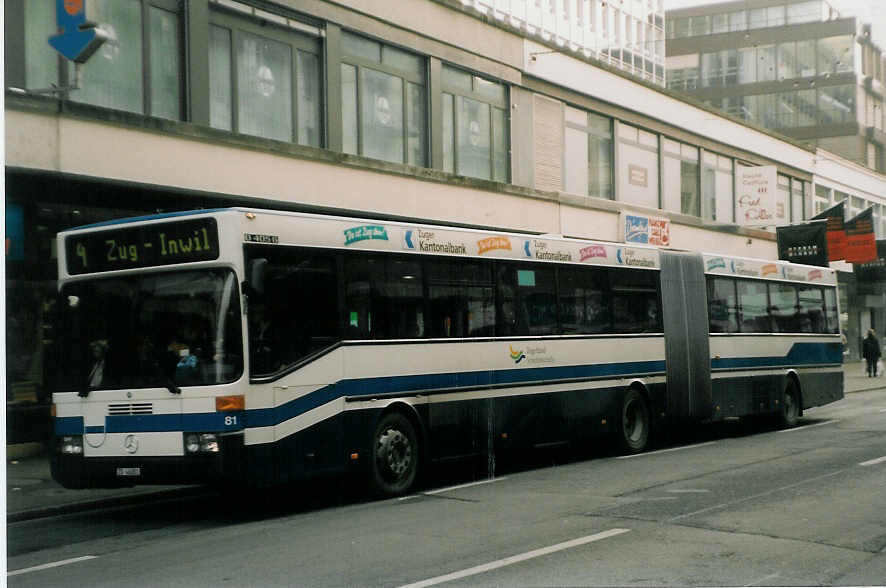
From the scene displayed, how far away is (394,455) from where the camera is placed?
12758 mm

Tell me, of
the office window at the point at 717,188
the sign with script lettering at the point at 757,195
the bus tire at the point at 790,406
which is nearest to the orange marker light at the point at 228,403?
the bus tire at the point at 790,406

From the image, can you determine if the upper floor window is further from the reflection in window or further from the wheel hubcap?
the wheel hubcap

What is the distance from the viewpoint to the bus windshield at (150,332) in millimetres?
10852

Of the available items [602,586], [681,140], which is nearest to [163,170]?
[602,586]

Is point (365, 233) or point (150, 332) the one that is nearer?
point (150, 332)

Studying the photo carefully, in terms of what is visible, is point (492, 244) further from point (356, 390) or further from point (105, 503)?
point (105, 503)

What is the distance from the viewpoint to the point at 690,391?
1881cm

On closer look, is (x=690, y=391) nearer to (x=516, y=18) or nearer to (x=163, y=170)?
(x=163, y=170)

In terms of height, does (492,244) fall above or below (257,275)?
above

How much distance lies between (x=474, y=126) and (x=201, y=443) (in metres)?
17.2

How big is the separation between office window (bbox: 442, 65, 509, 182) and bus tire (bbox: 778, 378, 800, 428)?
8.92 meters

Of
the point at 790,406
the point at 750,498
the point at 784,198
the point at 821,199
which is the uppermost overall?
the point at 821,199

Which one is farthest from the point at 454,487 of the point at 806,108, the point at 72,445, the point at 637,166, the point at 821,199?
the point at 806,108

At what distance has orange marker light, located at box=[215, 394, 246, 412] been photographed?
35.2 ft
